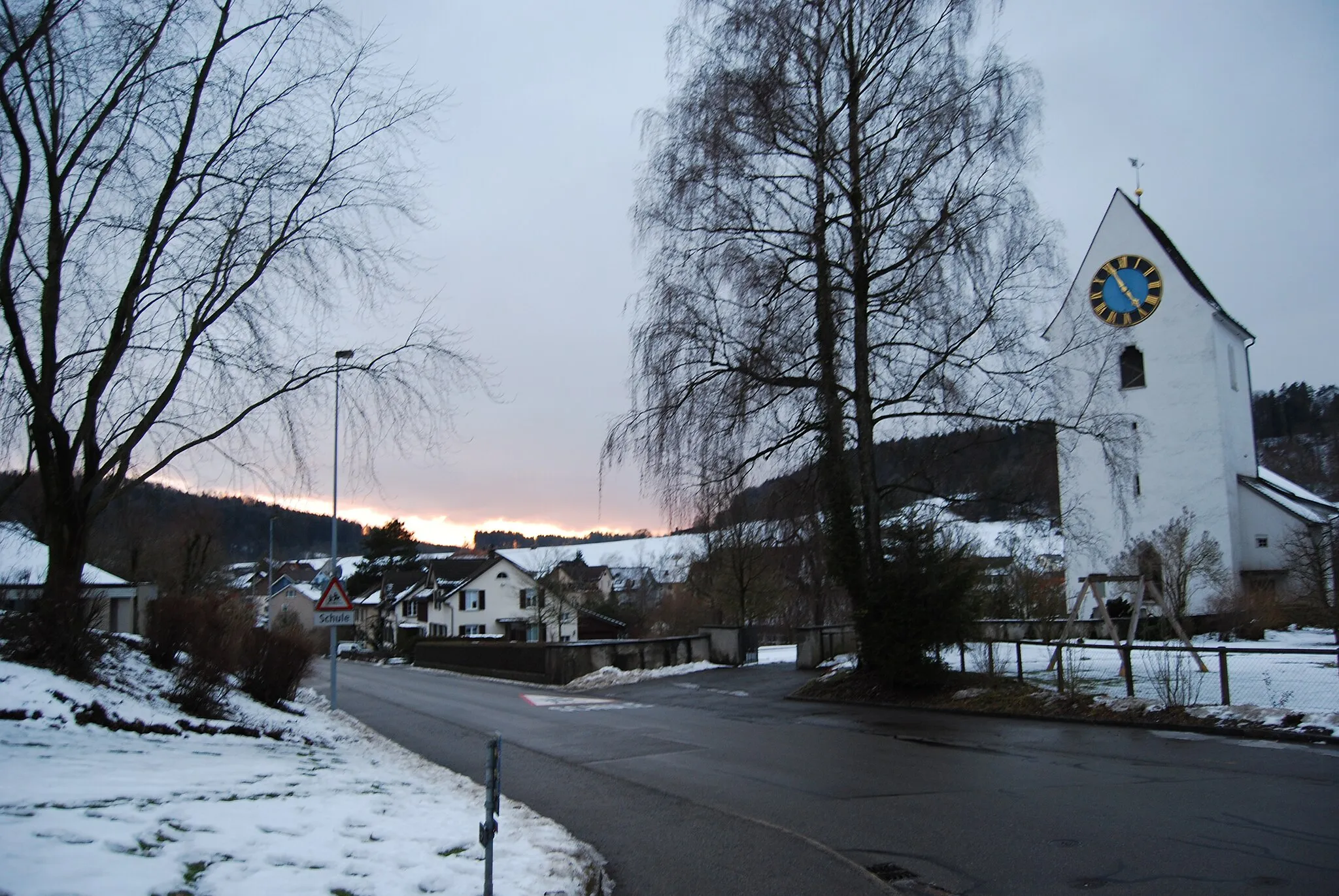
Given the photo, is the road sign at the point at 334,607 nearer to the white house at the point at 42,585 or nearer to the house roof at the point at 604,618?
the white house at the point at 42,585

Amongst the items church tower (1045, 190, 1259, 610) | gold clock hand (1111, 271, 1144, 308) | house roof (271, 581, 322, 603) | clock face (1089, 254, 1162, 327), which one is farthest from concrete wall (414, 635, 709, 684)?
house roof (271, 581, 322, 603)

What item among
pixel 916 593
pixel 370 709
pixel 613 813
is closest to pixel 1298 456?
pixel 916 593

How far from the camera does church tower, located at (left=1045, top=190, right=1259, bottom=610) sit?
41906 millimetres

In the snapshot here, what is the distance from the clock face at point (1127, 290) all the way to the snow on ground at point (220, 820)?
134 ft

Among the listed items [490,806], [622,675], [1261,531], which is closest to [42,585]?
[490,806]

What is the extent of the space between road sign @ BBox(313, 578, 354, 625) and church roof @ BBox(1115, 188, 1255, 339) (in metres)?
37.8

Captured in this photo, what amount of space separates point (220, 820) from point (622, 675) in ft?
72.6

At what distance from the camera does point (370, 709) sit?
873 inches

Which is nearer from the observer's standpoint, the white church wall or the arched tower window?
the white church wall

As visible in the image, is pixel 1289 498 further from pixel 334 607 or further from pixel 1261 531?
pixel 334 607

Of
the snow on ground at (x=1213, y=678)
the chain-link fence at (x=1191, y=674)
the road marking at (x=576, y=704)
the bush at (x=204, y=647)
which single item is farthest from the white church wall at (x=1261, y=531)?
the bush at (x=204, y=647)

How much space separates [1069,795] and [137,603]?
42938 millimetres

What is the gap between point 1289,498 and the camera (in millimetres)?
43750

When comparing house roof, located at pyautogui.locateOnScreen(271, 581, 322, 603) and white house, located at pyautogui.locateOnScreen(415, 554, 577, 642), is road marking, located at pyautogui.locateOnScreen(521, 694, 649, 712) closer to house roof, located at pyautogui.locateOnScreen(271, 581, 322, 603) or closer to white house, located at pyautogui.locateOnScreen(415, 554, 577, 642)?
white house, located at pyautogui.locateOnScreen(415, 554, 577, 642)
